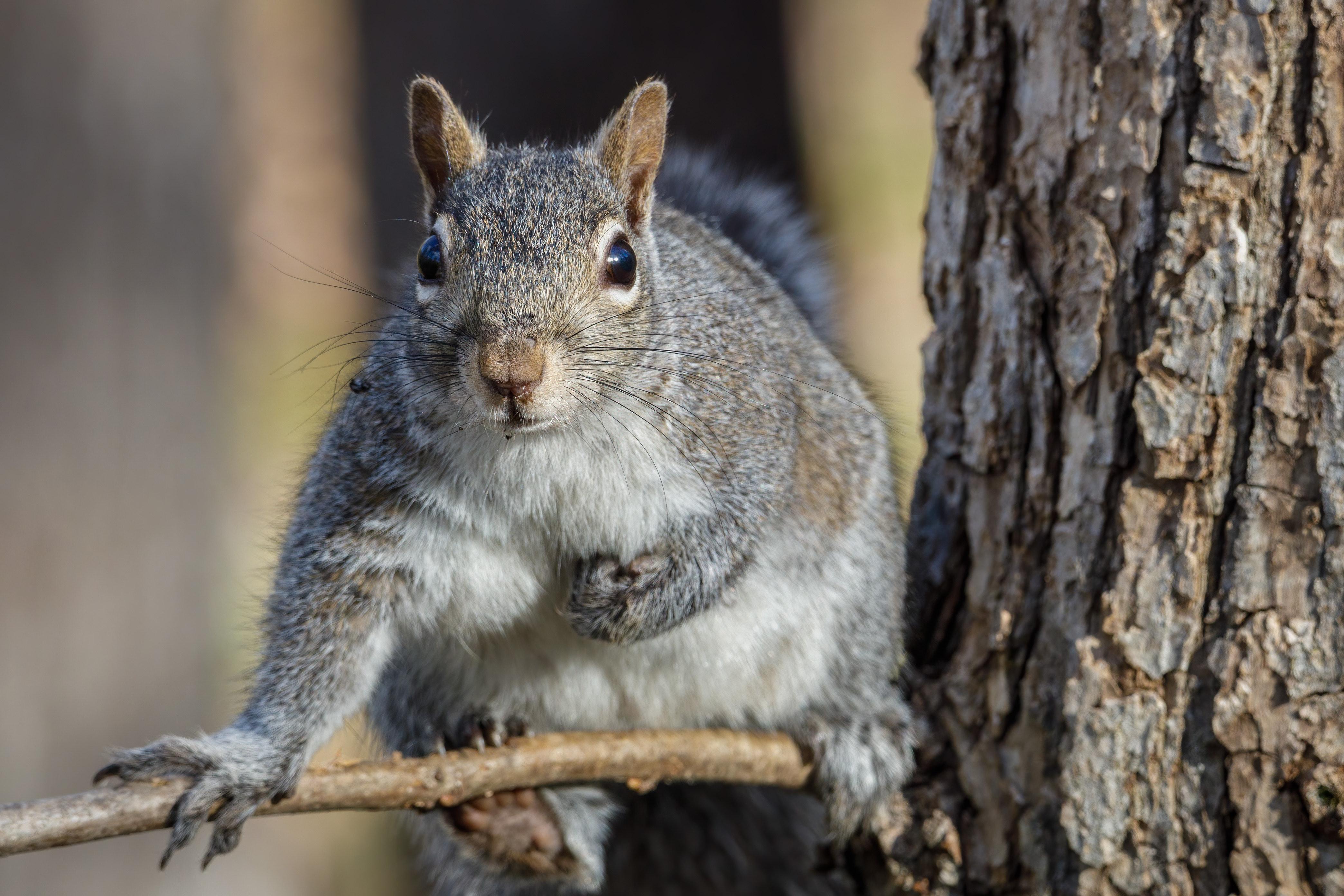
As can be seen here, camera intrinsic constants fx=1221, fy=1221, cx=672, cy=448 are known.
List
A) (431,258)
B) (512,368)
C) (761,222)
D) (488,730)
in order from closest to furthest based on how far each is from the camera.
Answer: (512,368) → (431,258) → (488,730) → (761,222)

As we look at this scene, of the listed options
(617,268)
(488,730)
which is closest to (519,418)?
(617,268)

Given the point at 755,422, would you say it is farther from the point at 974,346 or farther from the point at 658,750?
the point at 658,750

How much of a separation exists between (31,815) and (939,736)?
171 cm

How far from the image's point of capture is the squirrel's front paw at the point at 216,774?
2133mm

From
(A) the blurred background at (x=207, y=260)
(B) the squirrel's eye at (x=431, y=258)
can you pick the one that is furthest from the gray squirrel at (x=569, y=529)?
(A) the blurred background at (x=207, y=260)

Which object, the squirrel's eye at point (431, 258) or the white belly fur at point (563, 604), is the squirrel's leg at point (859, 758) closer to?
the white belly fur at point (563, 604)

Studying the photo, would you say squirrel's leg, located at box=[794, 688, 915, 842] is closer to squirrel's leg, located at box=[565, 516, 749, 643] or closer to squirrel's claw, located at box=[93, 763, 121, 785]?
squirrel's leg, located at box=[565, 516, 749, 643]

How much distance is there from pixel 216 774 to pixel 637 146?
142 centimetres

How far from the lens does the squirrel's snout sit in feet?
6.34

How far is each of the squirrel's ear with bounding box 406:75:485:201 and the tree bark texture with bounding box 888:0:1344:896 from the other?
3.31 ft

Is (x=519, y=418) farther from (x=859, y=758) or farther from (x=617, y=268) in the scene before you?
(x=859, y=758)

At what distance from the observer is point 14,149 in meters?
3.94

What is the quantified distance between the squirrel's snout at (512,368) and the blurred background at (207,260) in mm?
1127

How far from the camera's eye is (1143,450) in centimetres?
216
